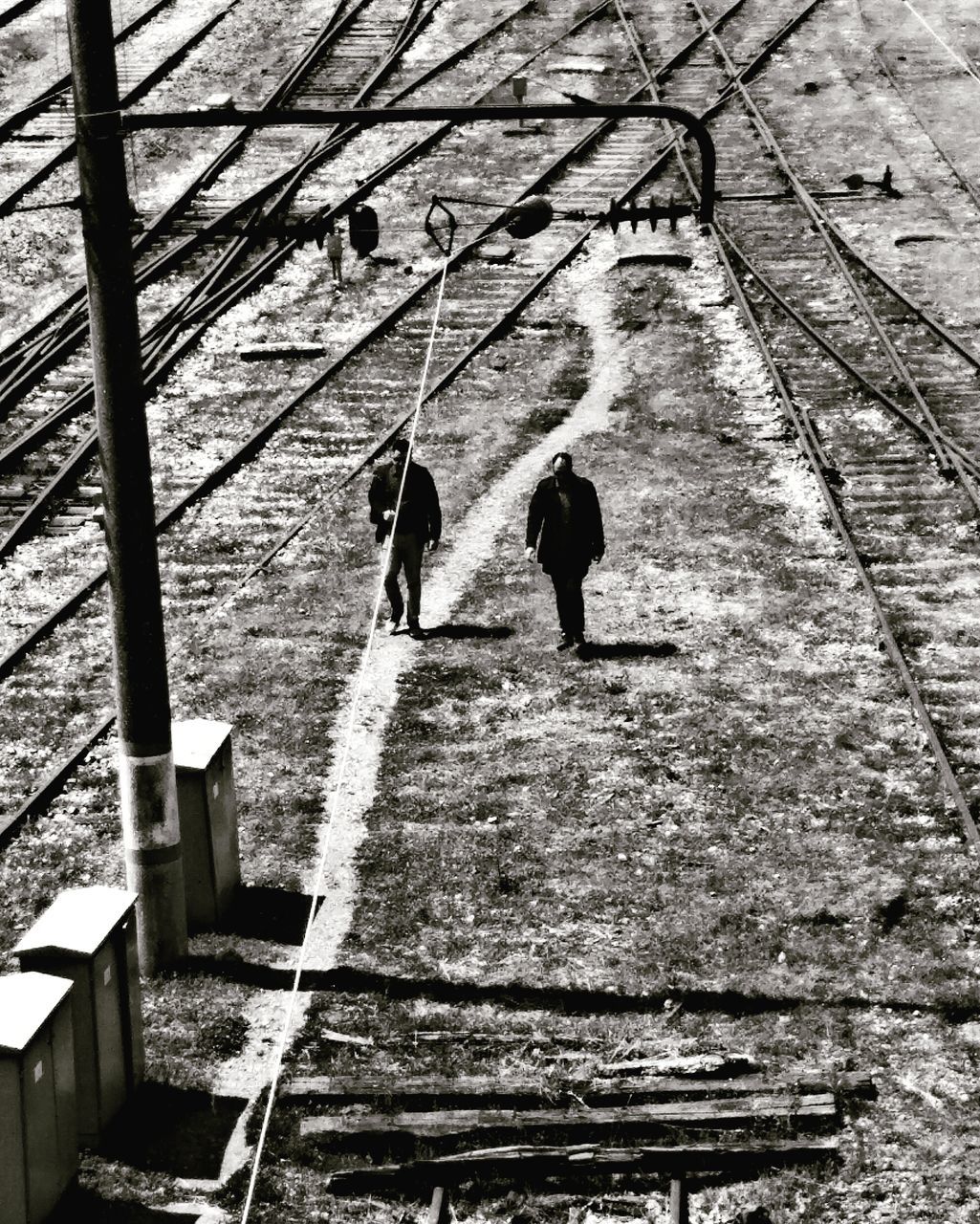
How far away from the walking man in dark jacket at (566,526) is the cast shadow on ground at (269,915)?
4.29 m

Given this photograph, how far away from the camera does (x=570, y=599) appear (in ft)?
50.9

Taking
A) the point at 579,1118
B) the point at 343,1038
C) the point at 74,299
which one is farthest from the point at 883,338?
the point at 579,1118

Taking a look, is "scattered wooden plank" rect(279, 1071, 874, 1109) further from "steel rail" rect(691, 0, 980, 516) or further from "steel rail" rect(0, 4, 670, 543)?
"steel rail" rect(691, 0, 980, 516)

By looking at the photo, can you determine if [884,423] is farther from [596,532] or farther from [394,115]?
[394,115]

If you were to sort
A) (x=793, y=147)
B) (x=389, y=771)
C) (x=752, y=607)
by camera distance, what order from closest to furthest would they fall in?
(x=389, y=771), (x=752, y=607), (x=793, y=147)

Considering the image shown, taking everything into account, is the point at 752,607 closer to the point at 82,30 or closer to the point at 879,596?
the point at 879,596

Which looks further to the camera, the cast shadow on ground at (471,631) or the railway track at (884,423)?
the cast shadow on ground at (471,631)

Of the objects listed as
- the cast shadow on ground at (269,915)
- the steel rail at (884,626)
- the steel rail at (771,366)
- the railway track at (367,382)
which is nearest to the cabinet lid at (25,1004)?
the cast shadow on ground at (269,915)

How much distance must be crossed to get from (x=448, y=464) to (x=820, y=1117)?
11.7m

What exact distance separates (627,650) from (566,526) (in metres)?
1.22

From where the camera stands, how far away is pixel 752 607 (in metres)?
16.5

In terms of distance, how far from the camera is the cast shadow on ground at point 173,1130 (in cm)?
936

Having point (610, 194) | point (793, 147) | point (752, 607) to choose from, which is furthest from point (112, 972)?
point (793, 147)

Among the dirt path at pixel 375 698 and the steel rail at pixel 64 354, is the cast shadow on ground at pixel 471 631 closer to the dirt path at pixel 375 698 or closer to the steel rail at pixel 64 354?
the dirt path at pixel 375 698
